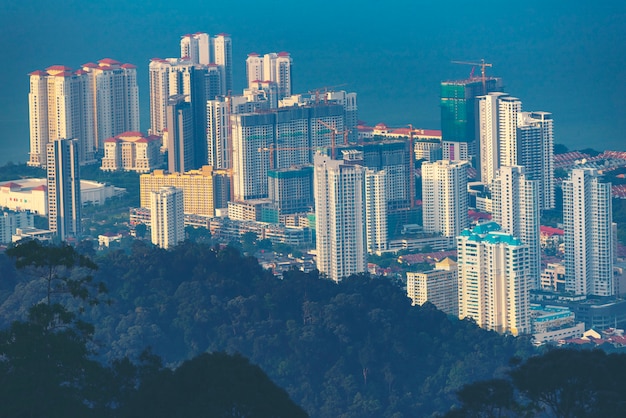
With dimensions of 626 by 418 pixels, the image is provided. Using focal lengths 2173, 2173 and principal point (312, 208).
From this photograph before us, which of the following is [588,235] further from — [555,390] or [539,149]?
[555,390]

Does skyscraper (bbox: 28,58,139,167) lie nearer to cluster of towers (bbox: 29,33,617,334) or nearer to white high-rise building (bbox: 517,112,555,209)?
cluster of towers (bbox: 29,33,617,334)

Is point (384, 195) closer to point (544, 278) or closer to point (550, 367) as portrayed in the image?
point (544, 278)

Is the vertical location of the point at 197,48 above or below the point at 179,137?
above

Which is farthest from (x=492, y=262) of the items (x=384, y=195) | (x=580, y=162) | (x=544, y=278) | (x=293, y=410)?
(x=293, y=410)

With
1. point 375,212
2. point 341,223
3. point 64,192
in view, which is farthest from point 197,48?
point 341,223

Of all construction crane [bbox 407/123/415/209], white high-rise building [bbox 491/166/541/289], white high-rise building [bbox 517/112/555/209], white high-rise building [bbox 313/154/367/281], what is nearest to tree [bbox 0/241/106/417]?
white high-rise building [bbox 313/154/367/281]

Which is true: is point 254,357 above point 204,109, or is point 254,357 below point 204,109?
below
